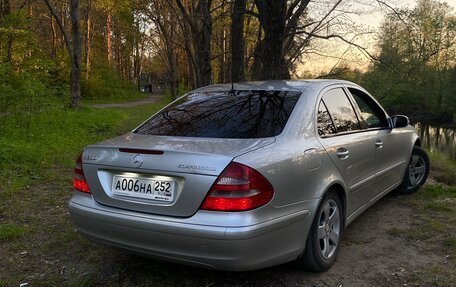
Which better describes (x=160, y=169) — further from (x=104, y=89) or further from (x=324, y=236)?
(x=104, y=89)

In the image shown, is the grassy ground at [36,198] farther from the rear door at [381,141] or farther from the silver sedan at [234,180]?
the rear door at [381,141]

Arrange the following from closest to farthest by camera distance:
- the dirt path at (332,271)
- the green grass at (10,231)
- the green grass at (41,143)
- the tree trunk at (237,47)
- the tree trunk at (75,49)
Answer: the dirt path at (332,271), the green grass at (10,231), the green grass at (41,143), the tree trunk at (237,47), the tree trunk at (75,49)

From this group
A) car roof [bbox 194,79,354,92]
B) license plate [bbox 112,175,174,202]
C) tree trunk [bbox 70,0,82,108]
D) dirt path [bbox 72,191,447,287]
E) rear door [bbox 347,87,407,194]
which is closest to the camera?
license plate [bbox 112,175,174,202]

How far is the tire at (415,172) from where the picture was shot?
19.3 feet

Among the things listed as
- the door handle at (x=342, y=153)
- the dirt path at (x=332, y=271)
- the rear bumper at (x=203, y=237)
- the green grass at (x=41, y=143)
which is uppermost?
the door handle at (x=342, y=153)

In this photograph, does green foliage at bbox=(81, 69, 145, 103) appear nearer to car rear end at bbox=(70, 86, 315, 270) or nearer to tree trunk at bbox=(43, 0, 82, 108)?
tree trunk at bbox=(43, 0, 82, 108)

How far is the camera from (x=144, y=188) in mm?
2969

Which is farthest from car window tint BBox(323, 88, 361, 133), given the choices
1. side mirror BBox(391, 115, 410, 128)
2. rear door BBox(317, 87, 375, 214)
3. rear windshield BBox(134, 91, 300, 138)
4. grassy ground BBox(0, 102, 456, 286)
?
grassy ground BBox(0, 102, 456, 286)

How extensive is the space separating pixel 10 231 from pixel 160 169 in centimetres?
232

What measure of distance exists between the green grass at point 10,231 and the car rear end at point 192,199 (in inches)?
52.7

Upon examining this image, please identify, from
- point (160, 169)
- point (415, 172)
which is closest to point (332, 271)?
point (160, 169)

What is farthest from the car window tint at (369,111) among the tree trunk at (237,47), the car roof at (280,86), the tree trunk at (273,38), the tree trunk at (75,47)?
the tree trunk at (75,47)

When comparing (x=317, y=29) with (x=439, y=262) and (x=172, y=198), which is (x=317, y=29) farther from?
(x=172, y=198)

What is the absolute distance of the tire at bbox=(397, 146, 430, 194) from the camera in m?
5.89
